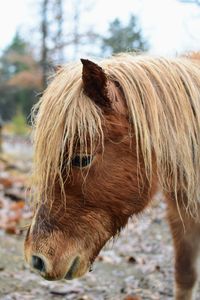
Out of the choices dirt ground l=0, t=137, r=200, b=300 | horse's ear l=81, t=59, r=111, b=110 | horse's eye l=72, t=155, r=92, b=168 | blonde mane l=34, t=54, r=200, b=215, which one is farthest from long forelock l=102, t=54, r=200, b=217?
dirt ground l=0, t=137, r=200, b=300

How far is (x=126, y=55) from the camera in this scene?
2.36 m

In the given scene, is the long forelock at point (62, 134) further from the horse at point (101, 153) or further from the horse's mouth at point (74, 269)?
the horse's mouth at point (74, 269)

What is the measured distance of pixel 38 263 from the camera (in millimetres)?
1838

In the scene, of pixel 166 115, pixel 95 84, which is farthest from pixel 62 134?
pixel 166 115

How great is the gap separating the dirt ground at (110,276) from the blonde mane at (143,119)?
51 centimetres

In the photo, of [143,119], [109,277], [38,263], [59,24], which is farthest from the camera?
[59,24]

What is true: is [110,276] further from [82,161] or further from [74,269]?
[82,161]

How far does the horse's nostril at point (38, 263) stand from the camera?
1832mm

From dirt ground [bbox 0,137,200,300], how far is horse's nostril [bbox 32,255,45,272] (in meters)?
0.70

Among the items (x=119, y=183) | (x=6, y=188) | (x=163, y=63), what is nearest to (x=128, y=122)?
(x=119, y=183)

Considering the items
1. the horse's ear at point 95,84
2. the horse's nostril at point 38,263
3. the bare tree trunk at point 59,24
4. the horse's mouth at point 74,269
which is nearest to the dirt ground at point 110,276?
the horse's mouth at point 74,269

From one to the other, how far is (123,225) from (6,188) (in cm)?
567

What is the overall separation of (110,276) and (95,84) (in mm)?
2379

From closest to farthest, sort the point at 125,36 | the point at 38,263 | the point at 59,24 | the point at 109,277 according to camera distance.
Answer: the point at 38,263
the point at 109,277
the point at 125,36
the point at 59,24
